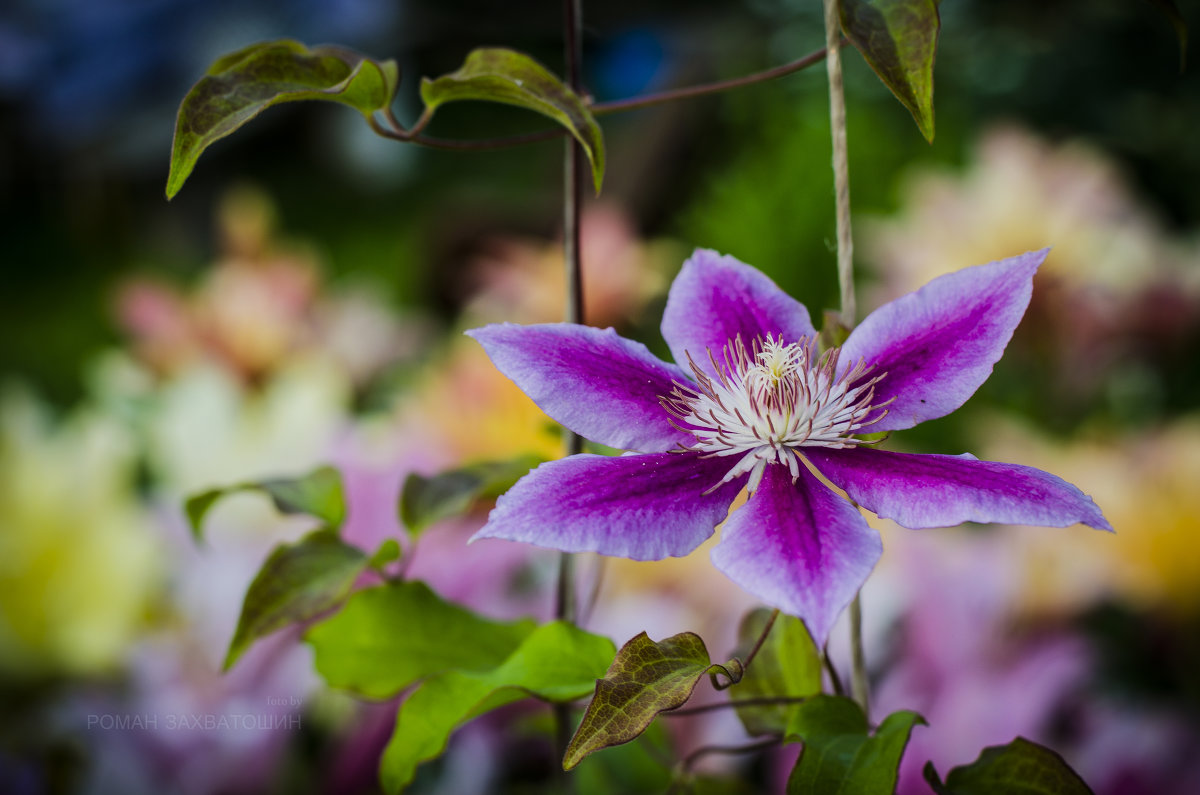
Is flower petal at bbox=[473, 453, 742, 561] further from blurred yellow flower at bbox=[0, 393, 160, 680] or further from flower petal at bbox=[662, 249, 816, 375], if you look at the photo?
blurred yellow flower at bbox=[0, 393, 160, 680]

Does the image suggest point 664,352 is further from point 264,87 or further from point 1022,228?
point 264,87

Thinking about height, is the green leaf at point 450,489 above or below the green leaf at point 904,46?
below

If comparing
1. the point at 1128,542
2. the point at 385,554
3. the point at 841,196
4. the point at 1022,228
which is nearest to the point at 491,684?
the point at 385,554

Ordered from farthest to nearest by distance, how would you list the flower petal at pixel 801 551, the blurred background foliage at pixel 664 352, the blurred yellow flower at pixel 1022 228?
the blurred yellow flower at pixel 1022 228, the blurred background foliage at pixel 664 352, the flower petal at pixel 801 551

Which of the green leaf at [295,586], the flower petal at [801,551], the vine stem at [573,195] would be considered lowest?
the green leaf at [295,586]

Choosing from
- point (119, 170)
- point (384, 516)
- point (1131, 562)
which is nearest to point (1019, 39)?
point (1131, 562)

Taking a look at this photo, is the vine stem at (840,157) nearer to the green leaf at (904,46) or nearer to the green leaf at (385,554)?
the green leaf at (904,46)

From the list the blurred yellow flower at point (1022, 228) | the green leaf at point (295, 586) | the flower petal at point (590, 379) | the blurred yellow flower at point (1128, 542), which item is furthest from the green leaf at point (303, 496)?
the blurred yellow flower at point (1022, 228)

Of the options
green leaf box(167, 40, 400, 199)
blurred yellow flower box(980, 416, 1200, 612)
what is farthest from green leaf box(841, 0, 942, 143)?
blurred yellow flower box(980, 416, 1200, 612)
